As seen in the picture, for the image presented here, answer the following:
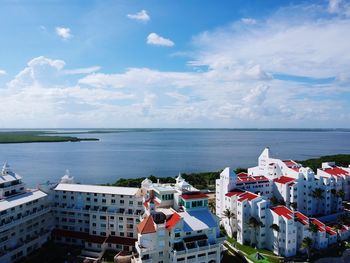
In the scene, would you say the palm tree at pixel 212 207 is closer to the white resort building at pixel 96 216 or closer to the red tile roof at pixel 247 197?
the red tile roof at pixel 247 197

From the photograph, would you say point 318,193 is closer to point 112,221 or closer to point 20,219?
point 112,221

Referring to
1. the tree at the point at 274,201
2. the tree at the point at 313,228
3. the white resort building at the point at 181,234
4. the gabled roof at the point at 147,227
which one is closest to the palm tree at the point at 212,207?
the tree at the point at 274,201

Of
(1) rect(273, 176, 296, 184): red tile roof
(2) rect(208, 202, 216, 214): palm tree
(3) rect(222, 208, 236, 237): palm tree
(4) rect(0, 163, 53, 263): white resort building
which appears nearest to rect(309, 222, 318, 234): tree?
(3) rect(222, 208, 236, 237): palm tree

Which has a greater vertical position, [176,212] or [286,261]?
[176,212]

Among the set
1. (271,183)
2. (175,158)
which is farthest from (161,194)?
(175,158)

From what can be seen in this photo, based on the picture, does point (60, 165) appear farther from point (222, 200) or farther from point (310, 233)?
point (310, 233)
